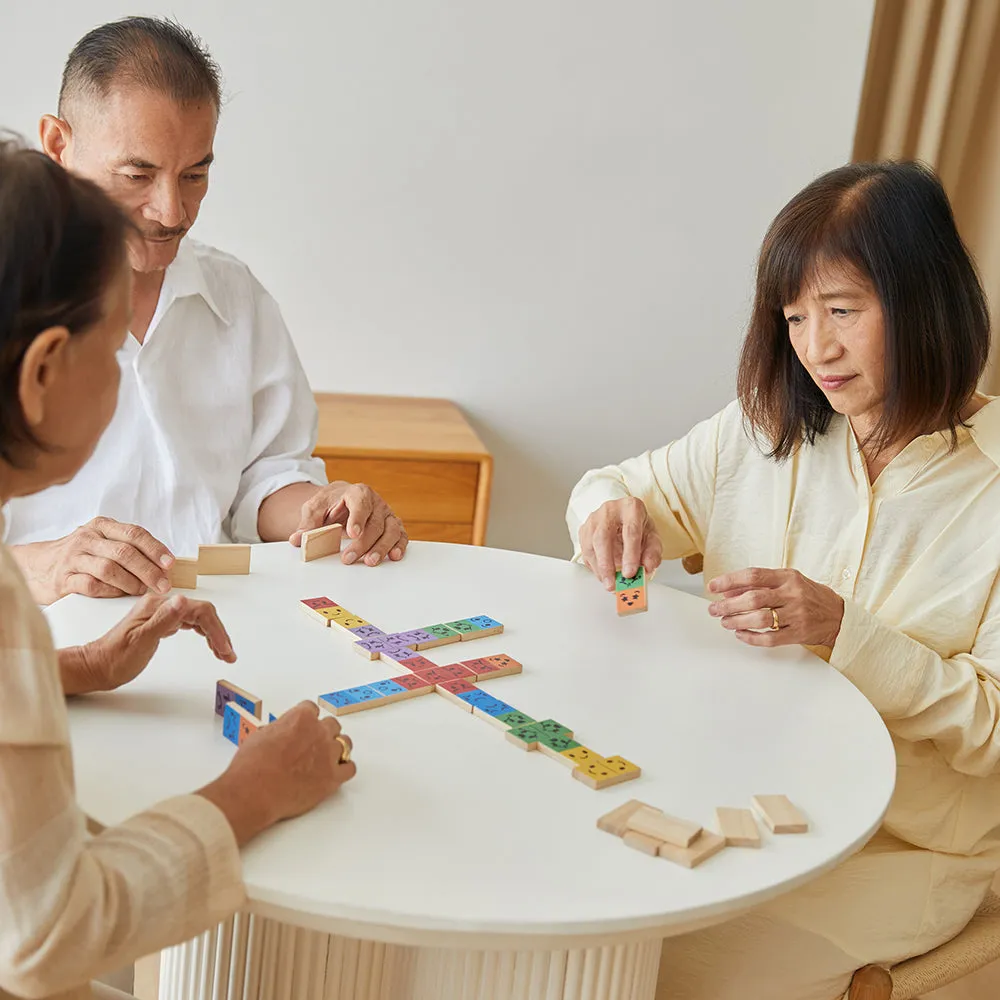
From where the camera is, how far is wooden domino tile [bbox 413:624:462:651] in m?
1.59

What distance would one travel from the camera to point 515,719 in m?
1.37

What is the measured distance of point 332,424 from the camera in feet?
11.3

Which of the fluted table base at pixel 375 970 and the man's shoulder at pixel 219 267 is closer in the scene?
the fluted table base at pixel 375 970

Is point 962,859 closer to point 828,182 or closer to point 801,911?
point 801,911

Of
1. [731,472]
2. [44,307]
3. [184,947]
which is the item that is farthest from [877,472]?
[44,307]

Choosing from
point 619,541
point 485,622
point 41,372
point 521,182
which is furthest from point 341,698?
point 521,182

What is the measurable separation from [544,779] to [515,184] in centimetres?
275

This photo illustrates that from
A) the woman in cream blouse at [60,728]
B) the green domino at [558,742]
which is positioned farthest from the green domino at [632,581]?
the woman in cream blouse at [60,728]

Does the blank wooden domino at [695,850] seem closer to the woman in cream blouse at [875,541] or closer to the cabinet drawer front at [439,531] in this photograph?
the woman in cream blouse at [875,541]

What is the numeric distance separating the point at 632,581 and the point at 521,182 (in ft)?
7.29

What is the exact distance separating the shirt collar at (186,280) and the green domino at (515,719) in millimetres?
1205

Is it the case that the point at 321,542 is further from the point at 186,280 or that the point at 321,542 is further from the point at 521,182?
the point at 521,182

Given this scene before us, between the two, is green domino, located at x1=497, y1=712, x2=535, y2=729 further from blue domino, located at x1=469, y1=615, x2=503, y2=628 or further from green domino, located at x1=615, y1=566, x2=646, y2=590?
green domino, located at x1=615, y1=566, x2=646, y2=590

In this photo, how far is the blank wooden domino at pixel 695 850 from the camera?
44.1 inches
